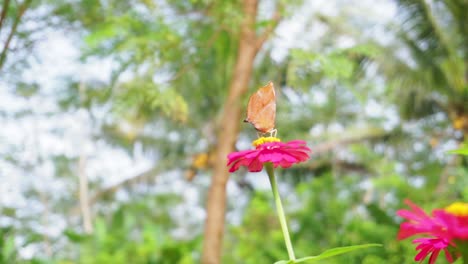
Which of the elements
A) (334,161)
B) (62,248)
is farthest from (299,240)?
(62,248)

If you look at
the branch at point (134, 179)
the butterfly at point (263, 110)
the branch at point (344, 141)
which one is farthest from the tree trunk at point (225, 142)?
the branch at point (134, 179)

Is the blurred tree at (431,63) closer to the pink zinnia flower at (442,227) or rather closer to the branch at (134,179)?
the branch at (134,179)

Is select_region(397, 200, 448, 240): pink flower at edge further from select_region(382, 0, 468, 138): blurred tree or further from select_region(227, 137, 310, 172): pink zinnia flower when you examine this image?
select_region(382, 0, 468, 138): blurred tree

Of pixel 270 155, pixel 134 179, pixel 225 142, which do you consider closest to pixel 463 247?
pixel 270 155

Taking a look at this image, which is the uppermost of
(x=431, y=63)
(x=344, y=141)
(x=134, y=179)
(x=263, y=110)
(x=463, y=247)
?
(x=134, y=179)

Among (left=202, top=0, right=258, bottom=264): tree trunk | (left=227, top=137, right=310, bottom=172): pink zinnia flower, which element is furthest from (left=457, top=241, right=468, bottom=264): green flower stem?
(left=202, top=0, right=258, bottom=264): tree trunk

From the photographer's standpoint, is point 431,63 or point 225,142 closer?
point 225,142

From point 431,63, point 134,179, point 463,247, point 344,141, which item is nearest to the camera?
point 463,247

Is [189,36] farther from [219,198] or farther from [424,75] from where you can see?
[424,75]

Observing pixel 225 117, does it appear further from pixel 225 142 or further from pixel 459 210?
pixel 459 210
